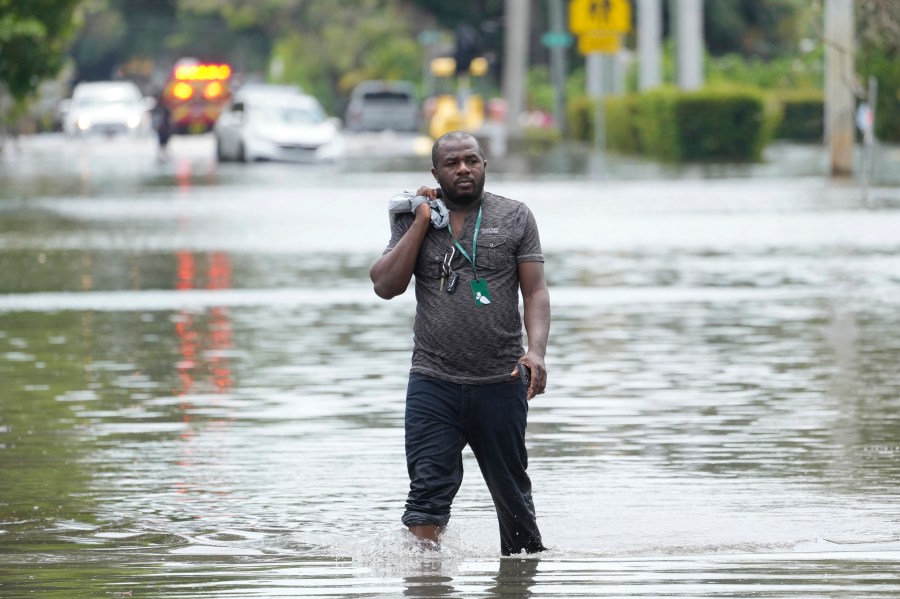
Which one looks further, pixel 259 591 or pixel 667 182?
pixel 667 182

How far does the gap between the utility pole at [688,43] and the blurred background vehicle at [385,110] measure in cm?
2829

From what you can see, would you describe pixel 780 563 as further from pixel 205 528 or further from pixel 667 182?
pixel 667 182

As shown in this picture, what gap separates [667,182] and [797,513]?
28303 millimetres

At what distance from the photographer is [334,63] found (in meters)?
95.9

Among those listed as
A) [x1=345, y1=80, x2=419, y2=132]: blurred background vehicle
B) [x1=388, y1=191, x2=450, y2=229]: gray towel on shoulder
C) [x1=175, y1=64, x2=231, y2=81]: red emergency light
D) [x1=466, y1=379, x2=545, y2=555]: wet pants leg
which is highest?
[x1=388, y1=191, x2=450, y2=229]: gray towel on shoulder

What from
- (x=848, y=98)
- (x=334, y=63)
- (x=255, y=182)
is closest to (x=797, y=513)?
(x=848, y=98)

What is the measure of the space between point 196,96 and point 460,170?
67512mm

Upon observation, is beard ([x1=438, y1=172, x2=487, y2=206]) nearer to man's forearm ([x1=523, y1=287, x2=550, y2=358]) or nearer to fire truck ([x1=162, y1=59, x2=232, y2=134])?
man's forearm ([x1=523, y1=287, x2=550, y2=358])

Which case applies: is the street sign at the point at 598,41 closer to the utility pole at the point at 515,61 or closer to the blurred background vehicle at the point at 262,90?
the blurred background vehicle at the point at 262,90

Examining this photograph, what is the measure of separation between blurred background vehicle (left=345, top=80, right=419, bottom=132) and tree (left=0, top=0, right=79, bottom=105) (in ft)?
114

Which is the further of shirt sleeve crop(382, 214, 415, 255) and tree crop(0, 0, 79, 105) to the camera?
tree crop(0, 0, 79, 105)

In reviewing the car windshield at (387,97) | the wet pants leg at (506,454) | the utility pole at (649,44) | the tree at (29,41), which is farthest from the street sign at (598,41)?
the wet pants leg at (506,454)

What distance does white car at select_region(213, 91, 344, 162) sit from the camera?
1852 inches

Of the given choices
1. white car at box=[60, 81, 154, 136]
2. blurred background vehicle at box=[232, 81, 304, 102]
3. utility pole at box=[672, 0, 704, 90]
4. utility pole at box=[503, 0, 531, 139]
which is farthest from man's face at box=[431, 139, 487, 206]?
white car at box=[60, 81, 154, 136]
